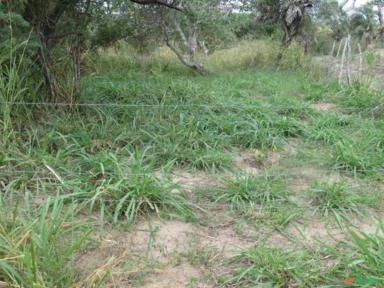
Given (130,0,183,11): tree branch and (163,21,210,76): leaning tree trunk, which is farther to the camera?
(163,21,210,76): leaning tree trunk

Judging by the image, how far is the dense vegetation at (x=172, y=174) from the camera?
6.92 ft

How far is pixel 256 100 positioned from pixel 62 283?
4.31 meters

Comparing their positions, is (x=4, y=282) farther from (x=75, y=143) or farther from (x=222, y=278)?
(x=75, y=143)

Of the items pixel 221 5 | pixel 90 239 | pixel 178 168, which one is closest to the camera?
pixel 90 239

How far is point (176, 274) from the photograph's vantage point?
7.06 ft

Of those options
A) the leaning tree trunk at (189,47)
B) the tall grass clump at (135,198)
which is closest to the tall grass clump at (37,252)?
the tall grass clump at (135,198)

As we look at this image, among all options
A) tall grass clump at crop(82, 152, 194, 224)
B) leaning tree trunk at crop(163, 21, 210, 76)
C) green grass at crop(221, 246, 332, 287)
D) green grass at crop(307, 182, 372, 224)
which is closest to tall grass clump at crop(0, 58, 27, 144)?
tall grass clump at crop(82, 152, 194, 224)

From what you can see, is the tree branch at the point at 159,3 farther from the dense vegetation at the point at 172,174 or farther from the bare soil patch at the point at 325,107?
the bare soil patch at the point at 325,107

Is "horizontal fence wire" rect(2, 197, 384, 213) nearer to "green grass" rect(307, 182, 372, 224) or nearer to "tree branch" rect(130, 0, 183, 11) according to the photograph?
"green grass" rect(307, 182, 372, 224)

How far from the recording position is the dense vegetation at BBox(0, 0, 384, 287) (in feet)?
6.92

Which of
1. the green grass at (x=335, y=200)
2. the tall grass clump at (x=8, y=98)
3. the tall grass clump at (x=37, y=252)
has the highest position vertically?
the tall grass clump at (x=8, y=98)

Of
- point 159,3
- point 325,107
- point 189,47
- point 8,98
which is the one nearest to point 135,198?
point 8,98

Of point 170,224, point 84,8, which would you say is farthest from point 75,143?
point 84,8

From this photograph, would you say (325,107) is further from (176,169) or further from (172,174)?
(172,174)
